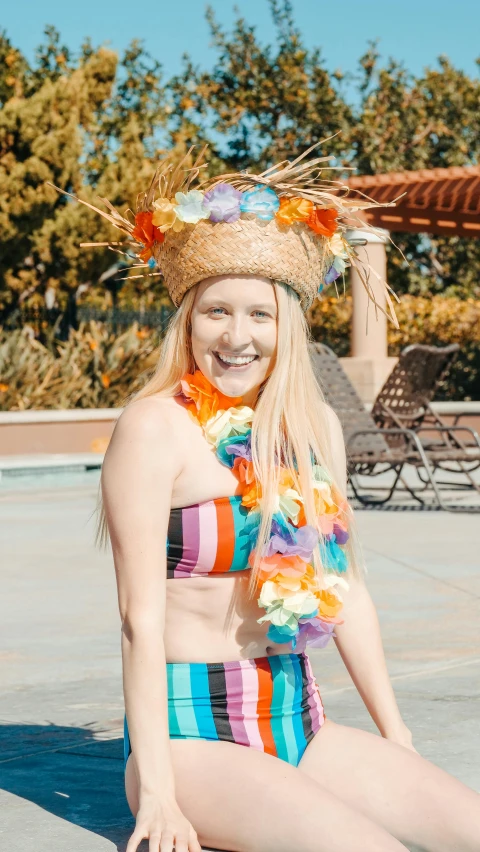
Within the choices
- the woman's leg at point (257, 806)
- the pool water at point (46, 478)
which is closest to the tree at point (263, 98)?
the pool water at point (46, 478)

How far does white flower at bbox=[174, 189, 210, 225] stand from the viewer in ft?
8.71

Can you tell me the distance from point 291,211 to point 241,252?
0.46ft

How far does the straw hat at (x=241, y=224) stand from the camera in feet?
8.81

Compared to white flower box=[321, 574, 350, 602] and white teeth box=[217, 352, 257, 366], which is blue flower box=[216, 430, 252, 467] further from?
white flower box=[321, 574, 350, 602]

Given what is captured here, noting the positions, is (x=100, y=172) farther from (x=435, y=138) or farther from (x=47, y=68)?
(x=435, y=138)

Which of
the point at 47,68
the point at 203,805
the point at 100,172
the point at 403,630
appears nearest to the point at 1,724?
the point at 203,805

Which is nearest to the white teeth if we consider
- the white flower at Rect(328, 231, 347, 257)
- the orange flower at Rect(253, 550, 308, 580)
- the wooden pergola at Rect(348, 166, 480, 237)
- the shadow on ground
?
the white flower at Rect(328, 231, 347, 257)

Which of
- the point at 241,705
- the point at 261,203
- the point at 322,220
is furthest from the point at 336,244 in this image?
the point at 241,705

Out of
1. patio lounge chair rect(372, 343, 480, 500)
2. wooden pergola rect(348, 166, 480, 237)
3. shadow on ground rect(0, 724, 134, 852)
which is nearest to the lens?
shadow on ground rect(0, 724, 134, 852)

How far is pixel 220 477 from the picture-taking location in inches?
108

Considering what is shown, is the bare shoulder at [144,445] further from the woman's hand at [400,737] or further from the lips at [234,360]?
the woman's hand at [400,737]

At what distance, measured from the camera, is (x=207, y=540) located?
2.68 m

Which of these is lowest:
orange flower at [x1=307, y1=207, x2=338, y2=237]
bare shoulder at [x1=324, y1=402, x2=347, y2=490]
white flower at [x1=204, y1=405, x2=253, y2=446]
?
bare shoulder at [x1=324, y1=402, x2=347, y2=490]

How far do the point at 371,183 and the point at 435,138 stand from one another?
33.8 feet
